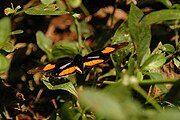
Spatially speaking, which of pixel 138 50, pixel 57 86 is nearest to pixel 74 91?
pixel 57 86

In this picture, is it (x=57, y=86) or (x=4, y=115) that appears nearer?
(x=57, y=86)

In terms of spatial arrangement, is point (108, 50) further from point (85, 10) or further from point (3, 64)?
point (85, 10)

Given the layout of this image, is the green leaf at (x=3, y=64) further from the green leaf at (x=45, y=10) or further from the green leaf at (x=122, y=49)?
the green leaf at (x=122, y=49)

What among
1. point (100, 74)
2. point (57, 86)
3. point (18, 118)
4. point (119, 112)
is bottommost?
point (18, 118)

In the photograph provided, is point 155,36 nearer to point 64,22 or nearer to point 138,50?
point 138,50

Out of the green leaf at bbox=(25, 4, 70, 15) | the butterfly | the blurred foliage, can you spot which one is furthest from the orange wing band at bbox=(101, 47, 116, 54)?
the green leaf at bbox=(25, 4, 70, 15)

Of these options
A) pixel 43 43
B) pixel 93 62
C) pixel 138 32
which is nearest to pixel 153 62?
pixel 138 32

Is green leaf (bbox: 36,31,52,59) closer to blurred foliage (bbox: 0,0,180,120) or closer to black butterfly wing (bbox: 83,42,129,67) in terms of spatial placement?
blurred foliage (bbox: 0,0,180,120)
